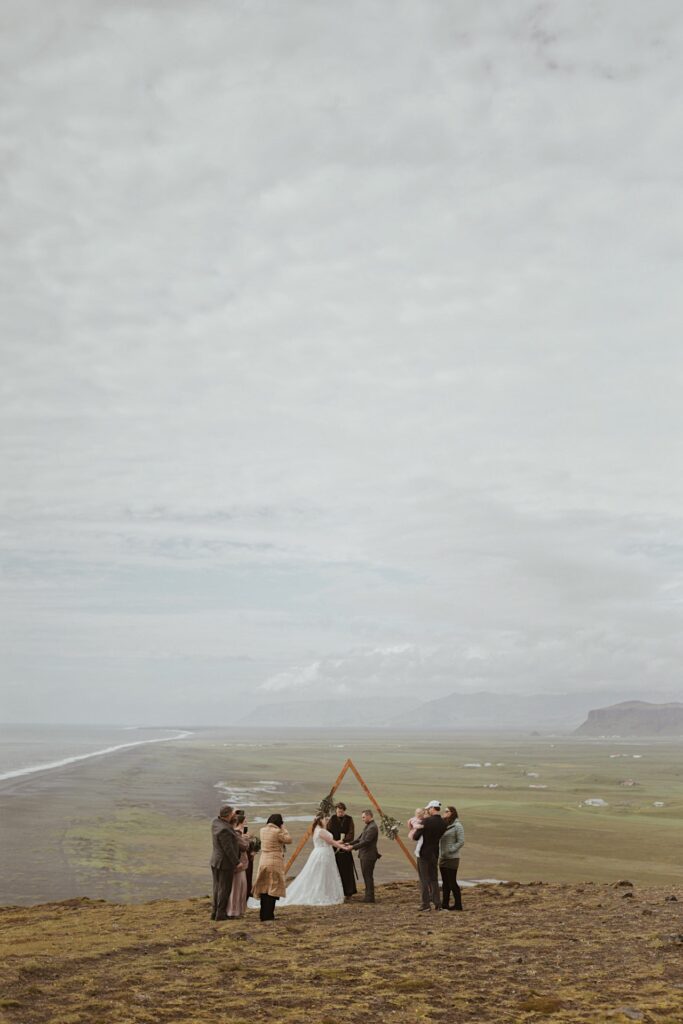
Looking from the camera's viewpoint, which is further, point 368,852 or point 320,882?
point 320,882

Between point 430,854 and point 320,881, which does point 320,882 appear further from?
point 430,854

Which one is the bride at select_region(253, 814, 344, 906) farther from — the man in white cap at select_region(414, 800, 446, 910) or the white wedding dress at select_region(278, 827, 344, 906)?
the man in white cap at select_region(414, 800, 446, 910)

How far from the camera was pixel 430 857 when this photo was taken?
1650 cm

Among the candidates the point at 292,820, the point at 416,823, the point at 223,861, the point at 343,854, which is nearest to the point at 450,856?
the point at 416,823

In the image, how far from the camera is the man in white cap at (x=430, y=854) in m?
16.4

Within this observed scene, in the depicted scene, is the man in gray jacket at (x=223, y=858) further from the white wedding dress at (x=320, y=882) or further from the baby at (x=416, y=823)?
the baby at (x=416, y=823)

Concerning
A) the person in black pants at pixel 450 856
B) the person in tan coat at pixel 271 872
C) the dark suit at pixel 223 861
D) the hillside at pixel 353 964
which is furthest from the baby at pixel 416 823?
the dark suit at pixel 223 861

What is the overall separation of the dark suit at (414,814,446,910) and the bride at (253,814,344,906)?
1898 mm

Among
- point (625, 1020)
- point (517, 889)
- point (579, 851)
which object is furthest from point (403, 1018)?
point (579, 851)

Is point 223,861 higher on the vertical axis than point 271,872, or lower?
higher

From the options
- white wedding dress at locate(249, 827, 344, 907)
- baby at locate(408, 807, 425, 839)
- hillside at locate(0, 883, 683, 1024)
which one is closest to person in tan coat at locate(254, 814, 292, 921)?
hillside at locate(0, 883, 683, 1024)

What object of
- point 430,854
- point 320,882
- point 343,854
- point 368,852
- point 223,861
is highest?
point 223,861

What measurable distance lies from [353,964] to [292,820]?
93.3ft

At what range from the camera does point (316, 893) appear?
17.6 metres
